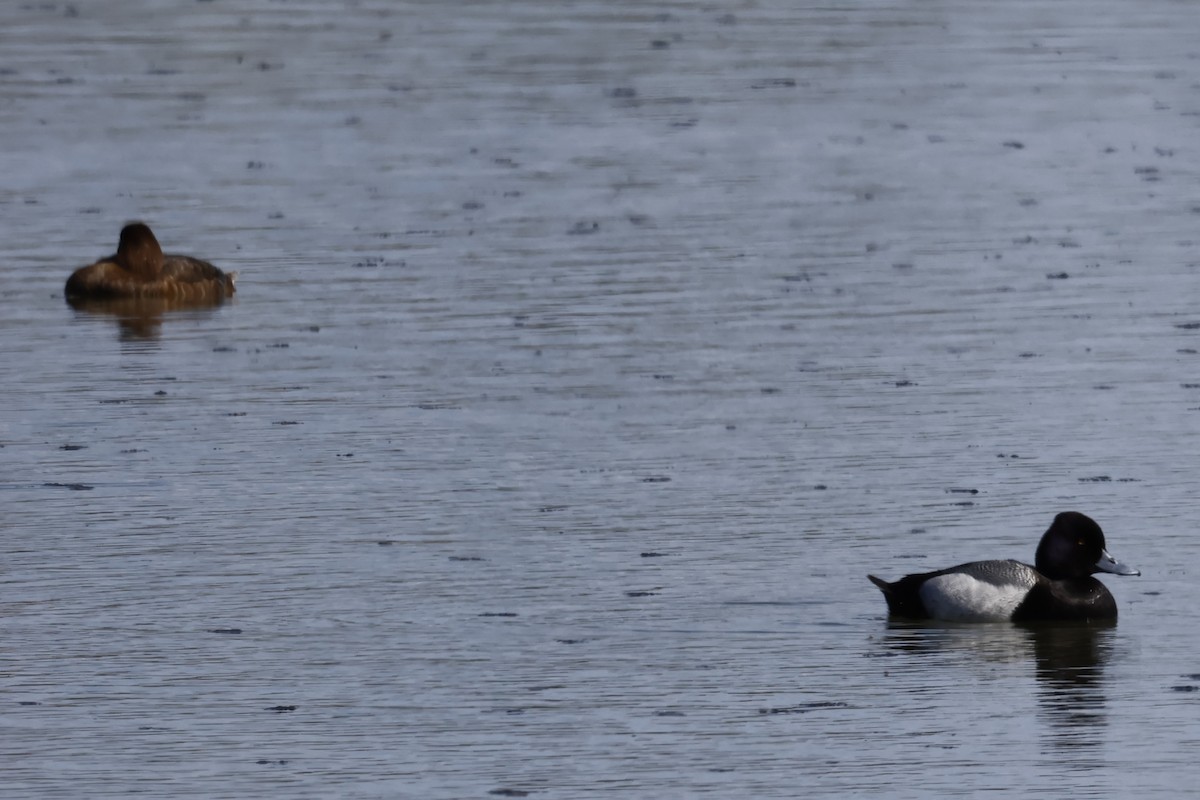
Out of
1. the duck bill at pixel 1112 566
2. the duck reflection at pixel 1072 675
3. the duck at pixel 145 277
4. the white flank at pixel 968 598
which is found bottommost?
the duck reflection at pixel 1072 675

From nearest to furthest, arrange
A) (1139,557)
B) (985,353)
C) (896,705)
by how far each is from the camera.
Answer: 1. (896,705)
2. (1139,557)
3. (985,353)

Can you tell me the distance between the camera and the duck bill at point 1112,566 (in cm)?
1192

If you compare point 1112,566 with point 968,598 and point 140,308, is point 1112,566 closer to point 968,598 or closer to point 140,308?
point 968,598

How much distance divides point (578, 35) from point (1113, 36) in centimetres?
736

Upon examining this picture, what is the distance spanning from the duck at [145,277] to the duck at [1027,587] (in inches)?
387

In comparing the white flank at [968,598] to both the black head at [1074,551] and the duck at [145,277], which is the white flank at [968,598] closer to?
the black head at [1074,551]

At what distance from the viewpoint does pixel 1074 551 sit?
12.0 metres

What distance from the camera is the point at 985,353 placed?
56.4 ft

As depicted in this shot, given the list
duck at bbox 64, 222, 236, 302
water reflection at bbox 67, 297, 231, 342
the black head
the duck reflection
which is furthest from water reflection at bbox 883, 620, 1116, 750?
duck at bbox 64, 222, 236, 302

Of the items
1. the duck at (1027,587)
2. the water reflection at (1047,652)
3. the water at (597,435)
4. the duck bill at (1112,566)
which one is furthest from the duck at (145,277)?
the duck bill at (1112,566)

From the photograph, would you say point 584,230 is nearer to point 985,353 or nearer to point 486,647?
point 985,353

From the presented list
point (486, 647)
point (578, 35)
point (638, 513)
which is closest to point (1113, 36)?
point (578, 35)

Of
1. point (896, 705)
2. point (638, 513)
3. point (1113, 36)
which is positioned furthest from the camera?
point (1113, 36)

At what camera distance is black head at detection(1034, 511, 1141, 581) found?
1195 cm
